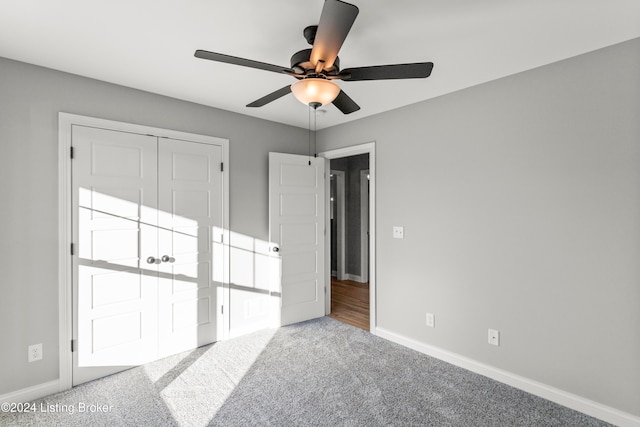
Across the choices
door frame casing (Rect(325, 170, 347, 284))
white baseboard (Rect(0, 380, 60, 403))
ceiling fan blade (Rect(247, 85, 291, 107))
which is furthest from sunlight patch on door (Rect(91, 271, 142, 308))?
door frame casing (Rect(325, 170, 347, 284))

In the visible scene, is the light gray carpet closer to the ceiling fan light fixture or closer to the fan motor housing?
the ceiling fan light fixture

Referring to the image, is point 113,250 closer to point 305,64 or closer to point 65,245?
point 65,245

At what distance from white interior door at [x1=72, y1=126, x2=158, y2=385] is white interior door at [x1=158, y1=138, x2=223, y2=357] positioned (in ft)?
0.32

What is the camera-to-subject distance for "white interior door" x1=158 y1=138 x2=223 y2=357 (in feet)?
9.87

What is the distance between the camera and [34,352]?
2.38 m

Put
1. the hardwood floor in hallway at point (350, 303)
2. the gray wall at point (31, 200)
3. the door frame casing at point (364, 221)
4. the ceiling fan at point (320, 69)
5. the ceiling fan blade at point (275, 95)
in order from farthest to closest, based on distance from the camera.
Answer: the door frame casing at point (364, 221) → the hardwood floor in hallway at point (350, 303) → the gray wall at point (31, 200) → the ceiling fan blade at point (275, 95) → the ceiling fan at point (320, 69)

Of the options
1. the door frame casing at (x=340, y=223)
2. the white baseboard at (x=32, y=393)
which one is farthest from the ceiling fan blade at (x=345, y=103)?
the door frame casing at (x=340, y=223)

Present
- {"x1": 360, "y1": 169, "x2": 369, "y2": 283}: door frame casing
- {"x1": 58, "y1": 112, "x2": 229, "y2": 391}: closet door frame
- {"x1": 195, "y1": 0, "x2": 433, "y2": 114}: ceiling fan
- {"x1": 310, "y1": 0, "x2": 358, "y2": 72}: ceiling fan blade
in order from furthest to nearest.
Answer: {"x1": 360, "y1": 169, "x2": 369, "y2": 283}: door frame casing, {"x1": 58, "y1": 112, "x2": 229, "y2": 391}: closet door frame, {"x1": 195, "y1": 0, "x2": 433, "y2": 114}: ceiling fan, {"x1": 310, "y1": 0, "x2": 358, "y2": 72}: ceiling fan blade

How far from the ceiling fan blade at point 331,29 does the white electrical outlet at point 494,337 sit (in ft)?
7.99

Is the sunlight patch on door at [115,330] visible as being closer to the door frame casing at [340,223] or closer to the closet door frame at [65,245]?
the closet door frame at [65,245]

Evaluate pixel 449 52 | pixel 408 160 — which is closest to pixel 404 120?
pixel 408 160

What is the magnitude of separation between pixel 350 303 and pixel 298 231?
60.4 inches

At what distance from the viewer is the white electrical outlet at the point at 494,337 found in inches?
104

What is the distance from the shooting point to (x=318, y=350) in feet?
10.4
